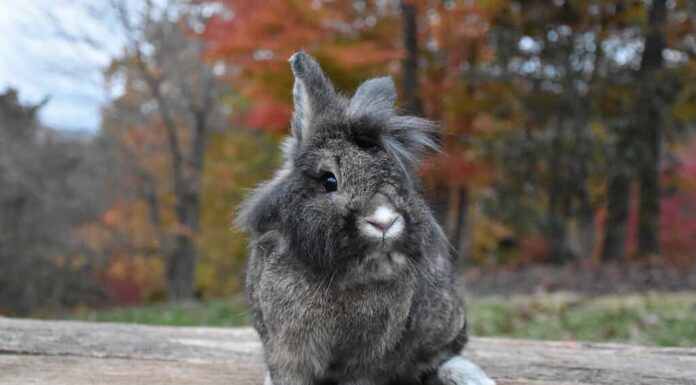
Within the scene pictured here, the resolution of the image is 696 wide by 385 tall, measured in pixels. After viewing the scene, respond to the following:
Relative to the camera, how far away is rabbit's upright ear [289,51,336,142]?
213cm

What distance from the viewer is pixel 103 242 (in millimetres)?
12375

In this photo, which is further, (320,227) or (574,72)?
(574,72)

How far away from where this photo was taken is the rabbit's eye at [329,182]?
1960mm

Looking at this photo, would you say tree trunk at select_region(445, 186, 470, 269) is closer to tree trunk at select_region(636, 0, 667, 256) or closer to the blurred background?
the blurred background

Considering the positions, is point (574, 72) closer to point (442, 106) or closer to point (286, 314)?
point (442, 106)

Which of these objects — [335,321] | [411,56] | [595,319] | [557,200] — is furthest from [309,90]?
[557,200]

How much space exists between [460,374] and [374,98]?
1.10 meters

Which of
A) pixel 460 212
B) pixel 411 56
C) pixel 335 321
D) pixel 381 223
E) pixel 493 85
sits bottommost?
pixel 460 212

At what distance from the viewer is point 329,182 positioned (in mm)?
1976

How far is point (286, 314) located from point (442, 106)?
8.34m

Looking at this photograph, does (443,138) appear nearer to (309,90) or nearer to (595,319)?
(595,319)

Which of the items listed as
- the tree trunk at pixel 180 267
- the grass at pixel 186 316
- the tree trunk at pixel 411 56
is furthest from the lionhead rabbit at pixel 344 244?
the tree trunk at pixel 180 267

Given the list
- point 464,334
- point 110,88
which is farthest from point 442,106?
point 464,334

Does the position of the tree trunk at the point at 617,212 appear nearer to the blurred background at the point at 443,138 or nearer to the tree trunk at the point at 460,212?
the blurred background at the point at 443,138
